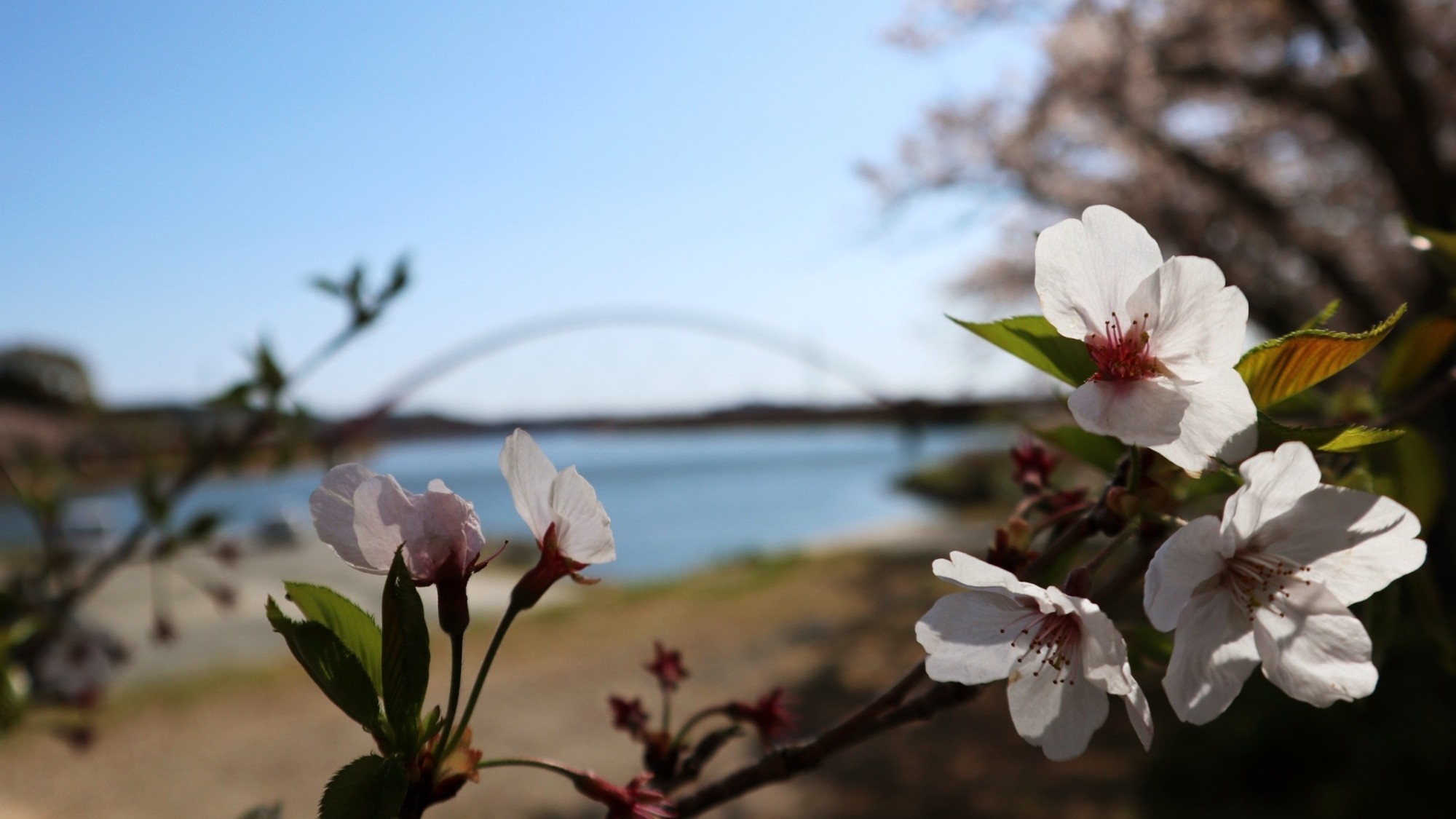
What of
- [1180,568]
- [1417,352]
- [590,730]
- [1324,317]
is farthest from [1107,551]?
[590,730]

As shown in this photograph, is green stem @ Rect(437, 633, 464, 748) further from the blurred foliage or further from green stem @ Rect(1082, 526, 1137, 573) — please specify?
the blurred foliage

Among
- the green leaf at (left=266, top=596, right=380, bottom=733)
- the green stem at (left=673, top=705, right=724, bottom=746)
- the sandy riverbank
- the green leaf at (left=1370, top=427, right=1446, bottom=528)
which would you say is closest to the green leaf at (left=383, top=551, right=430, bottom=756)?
the green leaf at (left=266, top=596, right=380, bottom=733)

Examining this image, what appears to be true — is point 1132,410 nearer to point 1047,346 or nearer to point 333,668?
point 1047,346

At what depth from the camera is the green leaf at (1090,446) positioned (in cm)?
41

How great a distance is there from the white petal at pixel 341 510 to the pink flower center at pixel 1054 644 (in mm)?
236

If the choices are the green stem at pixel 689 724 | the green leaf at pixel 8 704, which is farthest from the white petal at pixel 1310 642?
the green leaf at pixel 8 704

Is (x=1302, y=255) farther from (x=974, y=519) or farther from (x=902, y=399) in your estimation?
(x=974, y=519)

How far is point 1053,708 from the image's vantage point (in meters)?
0.36

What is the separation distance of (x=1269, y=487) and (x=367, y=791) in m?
0.31

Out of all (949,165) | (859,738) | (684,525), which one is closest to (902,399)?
(859,738)

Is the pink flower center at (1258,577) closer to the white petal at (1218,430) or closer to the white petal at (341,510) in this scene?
the white petal at (1218,430)

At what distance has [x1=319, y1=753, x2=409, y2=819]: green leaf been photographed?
0.95 feet

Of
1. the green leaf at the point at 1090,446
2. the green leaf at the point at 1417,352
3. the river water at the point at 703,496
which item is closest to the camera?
the green leaf at the point at 1090,446

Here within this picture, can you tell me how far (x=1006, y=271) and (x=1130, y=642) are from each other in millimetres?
8168
